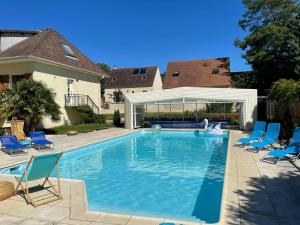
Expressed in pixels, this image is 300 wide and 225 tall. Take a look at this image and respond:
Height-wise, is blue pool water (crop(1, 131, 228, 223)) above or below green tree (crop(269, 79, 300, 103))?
below

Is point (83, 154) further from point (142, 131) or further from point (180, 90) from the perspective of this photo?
point (180, 90)

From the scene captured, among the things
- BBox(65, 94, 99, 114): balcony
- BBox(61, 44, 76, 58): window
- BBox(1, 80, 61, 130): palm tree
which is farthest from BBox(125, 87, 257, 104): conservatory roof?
BBox(1, 80, 61, 130): palm tree

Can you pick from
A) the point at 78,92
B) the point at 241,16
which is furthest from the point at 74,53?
the point at 241,16

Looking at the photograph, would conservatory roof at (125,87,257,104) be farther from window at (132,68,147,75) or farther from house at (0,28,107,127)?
window at (132,68,147,75)

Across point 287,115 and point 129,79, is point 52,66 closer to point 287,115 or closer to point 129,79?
point 287,115

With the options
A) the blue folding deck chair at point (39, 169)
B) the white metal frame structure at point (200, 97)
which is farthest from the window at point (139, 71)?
the blue folding deck chair at point (39, 169)

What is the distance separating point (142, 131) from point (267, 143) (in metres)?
11.9

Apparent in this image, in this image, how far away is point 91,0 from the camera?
19891 millimetres

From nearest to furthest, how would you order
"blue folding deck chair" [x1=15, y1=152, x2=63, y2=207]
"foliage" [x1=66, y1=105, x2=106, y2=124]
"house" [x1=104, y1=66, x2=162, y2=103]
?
"blue folding deck chair" [x1=15, y1=152, x2=63, y2=207] < "foliage" [x1=66, y1=105, x2=106, y2=124] < "house" [x1=104, y1=66, x2=162, y2=103]

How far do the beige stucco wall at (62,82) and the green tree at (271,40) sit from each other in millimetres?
15677

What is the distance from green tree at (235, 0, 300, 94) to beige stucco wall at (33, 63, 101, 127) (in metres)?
15.7

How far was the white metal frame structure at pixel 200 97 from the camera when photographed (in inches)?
820

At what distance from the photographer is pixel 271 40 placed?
88.9 ft

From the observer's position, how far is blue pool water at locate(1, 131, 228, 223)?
657 cm
